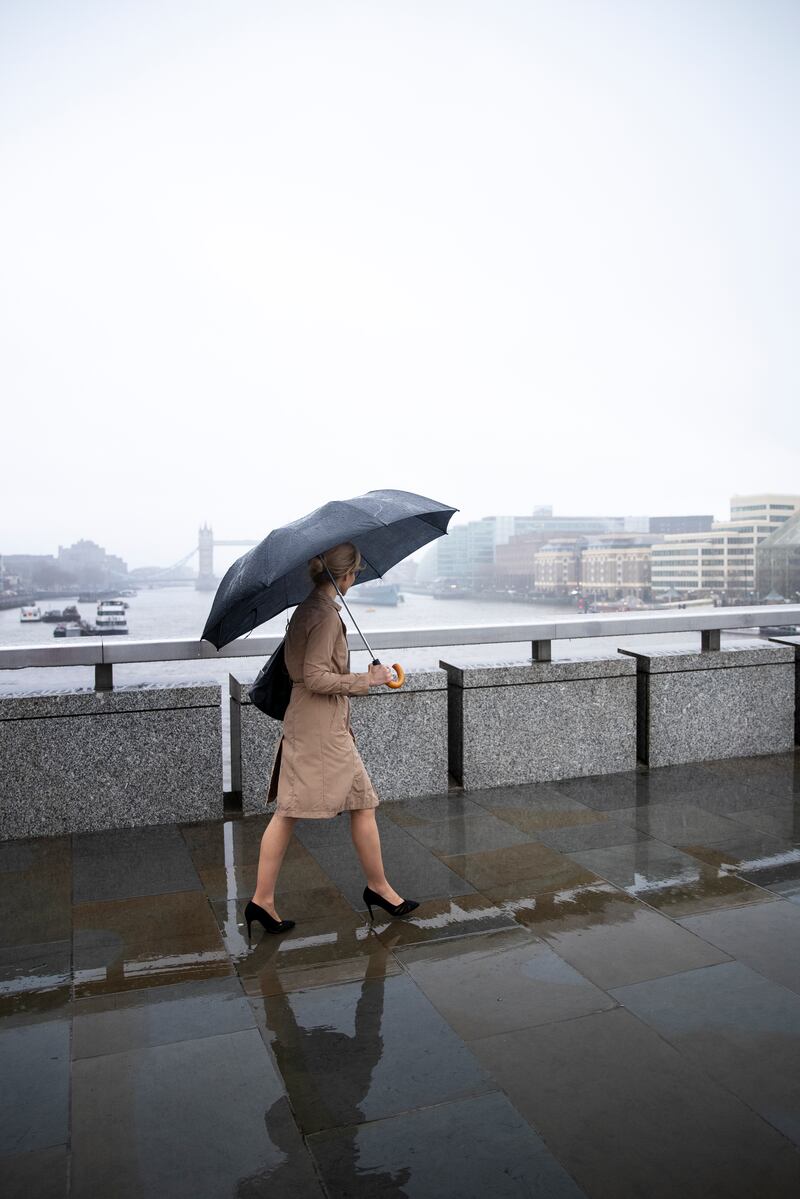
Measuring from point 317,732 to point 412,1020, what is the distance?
1.26 m

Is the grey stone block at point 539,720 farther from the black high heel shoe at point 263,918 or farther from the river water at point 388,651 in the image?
the black high heel shoe at point 263,918

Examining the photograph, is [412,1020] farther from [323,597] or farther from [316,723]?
[323,597]

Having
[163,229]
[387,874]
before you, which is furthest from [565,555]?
[163,229]

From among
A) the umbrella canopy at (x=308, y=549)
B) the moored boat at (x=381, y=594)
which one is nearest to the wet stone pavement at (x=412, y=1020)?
the umbrella canopy at (x=308, y=549)

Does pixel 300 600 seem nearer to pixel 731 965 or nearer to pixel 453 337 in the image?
pixel 731 965

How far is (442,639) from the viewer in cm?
645

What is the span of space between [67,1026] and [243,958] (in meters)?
0.76

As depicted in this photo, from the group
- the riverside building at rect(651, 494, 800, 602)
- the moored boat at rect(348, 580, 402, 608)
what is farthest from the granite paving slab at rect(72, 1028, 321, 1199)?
the riverside building at rect(651, 494, 800, 602)

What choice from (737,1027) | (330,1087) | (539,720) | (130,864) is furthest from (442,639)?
(330,1087)

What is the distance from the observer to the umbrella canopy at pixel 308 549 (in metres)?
3.62

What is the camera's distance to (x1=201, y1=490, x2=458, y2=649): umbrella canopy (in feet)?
11.9

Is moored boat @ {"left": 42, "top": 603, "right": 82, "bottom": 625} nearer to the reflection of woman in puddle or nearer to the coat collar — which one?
the coat collar

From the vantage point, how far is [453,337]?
7525 centimetres

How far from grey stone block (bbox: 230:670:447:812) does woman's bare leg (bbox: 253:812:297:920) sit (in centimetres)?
185
